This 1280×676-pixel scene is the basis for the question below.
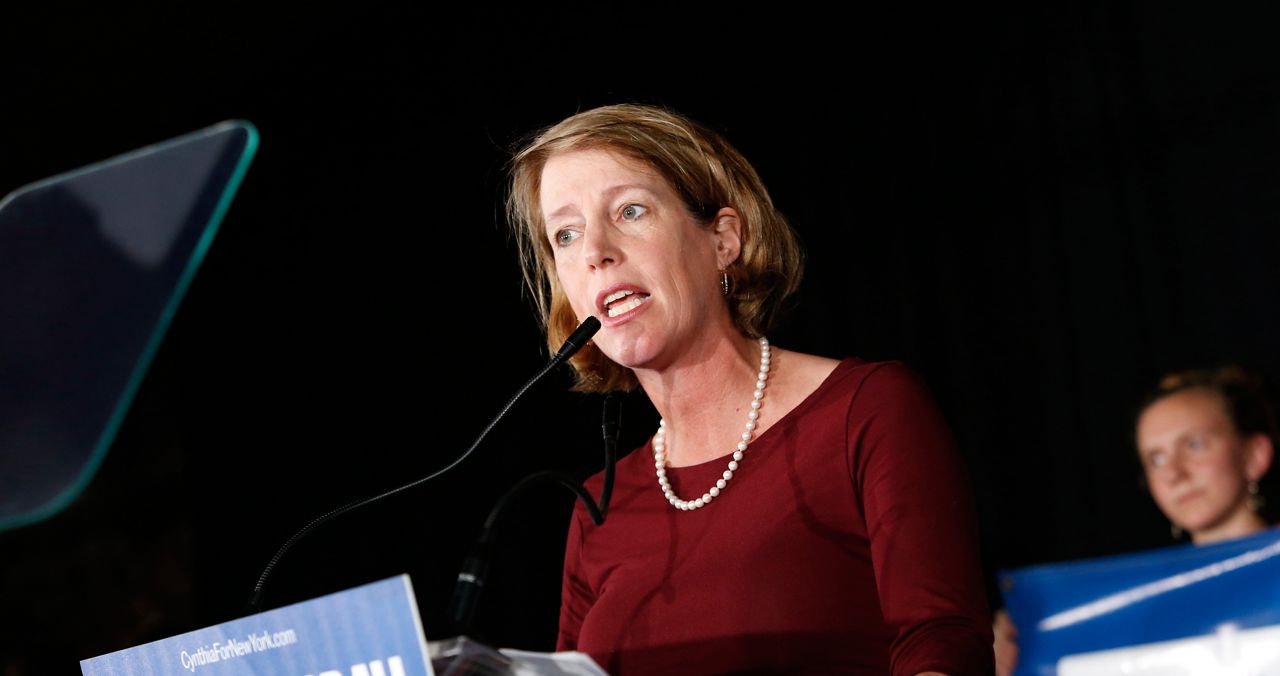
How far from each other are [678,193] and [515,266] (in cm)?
121

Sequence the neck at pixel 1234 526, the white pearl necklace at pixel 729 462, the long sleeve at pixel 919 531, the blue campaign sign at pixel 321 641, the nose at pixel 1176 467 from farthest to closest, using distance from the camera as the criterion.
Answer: the nose at pixel 1176 467 < the neck at pixel 1234 526 < the white pearl necklace at pixel 729 462 < the long sleeve at pixel 919 531 < the blue campaign sign at pixel 321 641

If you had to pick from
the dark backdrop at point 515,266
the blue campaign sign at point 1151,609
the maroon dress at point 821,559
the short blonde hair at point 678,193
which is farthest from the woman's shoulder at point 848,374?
the dark backdrop at point 515,266

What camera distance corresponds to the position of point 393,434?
3.73 meters

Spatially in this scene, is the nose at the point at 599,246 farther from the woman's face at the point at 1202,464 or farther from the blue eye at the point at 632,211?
the woman's face at the point at 1202,464

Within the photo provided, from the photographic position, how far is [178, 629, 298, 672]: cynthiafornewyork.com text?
0.99 meters

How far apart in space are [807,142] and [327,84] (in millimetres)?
1431

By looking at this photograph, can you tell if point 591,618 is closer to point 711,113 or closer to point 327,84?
point 711,113

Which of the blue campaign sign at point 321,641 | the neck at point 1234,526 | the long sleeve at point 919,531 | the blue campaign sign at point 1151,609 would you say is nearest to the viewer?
the blue campaign sign at point 321,641

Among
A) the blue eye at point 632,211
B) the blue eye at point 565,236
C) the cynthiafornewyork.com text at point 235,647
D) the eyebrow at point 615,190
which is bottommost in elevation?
the cynthiafornewyork.com text at point 235,647

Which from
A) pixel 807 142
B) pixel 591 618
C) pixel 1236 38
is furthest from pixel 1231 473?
pixel 591 618

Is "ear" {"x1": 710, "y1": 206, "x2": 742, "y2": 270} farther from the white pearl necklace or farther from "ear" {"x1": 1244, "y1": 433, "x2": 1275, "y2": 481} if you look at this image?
"ear" {"x1": 1244, "y1": 433, "x2": 1275, "y2": 481}

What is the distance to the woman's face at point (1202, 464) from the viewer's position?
2770mm

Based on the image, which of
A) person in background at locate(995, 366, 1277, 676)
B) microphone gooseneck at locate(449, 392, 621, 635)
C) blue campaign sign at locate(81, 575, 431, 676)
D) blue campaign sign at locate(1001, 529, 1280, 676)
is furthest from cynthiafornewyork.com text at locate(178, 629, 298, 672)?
person in background at locate(995, 366, 1277, 676)

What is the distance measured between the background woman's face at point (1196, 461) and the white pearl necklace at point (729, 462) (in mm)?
1581
